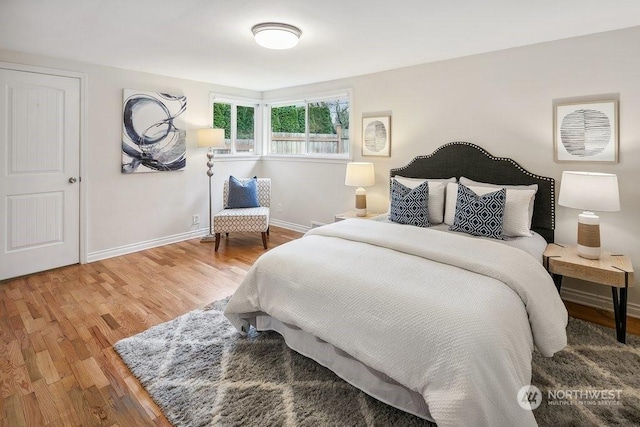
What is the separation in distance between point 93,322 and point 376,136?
342cm

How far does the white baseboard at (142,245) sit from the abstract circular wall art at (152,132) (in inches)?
36.8

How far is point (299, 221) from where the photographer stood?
539 centimetres

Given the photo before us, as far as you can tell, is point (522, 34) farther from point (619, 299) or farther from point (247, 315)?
point (247, 315)

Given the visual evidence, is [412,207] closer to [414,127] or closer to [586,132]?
[414,127]

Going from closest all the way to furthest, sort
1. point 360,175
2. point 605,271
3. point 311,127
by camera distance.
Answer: point 605,271
point 360,175
point 311,127

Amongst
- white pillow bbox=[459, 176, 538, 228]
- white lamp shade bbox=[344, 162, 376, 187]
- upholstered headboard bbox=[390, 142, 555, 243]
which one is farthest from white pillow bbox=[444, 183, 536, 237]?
white lamp shade bbox=[344, 162, 376, 187]

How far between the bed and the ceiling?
157 centimetres

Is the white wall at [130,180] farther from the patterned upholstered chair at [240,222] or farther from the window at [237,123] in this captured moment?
the patterned upholstered chair at [240,222]

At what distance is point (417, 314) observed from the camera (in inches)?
61.2

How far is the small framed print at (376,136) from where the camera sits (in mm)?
4125

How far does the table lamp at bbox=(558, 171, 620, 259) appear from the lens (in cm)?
Answer: 239

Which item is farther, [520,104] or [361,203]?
[361,203]

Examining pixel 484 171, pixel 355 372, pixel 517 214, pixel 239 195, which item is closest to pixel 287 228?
pixel 239 195

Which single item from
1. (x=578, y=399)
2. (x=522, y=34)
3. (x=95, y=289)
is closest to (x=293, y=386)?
(x=578, y=399)
